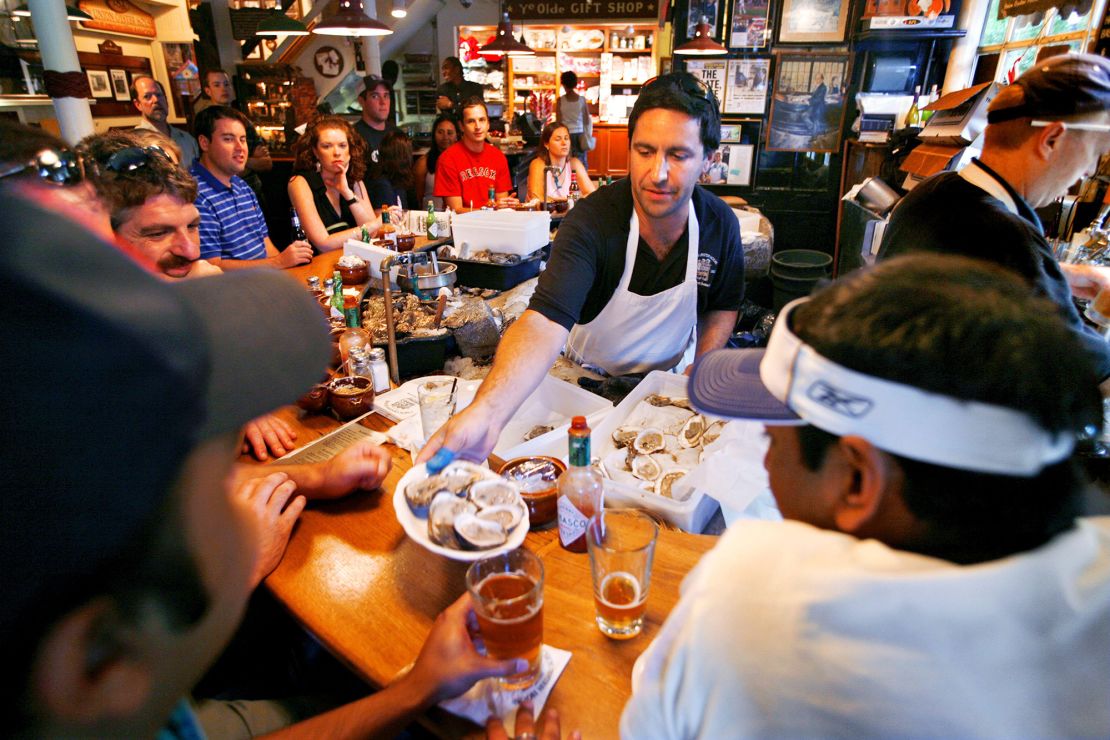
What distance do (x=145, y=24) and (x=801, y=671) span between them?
1003cm

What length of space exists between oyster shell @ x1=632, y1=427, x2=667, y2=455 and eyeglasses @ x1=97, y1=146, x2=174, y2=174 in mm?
2293

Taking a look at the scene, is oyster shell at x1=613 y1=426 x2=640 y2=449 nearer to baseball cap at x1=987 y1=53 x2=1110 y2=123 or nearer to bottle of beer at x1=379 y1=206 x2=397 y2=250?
baseball cap at x1=987 y1=53 x2=1110 y2=123

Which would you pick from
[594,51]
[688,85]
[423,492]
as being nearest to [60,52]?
[688,85]

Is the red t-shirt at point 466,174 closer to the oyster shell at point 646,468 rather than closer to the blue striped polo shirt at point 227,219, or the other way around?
the blue striped polo shirt at point 227,219

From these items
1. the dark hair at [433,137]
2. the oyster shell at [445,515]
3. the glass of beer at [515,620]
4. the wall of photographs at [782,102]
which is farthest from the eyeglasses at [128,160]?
the wall of photographs at [782,102]

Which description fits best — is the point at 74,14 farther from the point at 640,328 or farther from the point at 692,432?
the point at 692,432

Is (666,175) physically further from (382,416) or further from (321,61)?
(321,61)

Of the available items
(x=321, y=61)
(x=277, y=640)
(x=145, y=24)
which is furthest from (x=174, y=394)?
(x=321, y=61)

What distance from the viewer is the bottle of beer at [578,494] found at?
4.54ft

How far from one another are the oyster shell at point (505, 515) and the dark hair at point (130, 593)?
2.55 ft

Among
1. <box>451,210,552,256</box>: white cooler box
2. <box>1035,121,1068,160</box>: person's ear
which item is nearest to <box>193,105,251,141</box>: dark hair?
<box>451,210,552,256</box>: white cooler box

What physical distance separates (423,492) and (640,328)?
1402 mm

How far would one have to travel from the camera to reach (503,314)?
2764mm

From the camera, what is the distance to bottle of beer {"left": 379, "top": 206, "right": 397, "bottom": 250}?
153 inches
